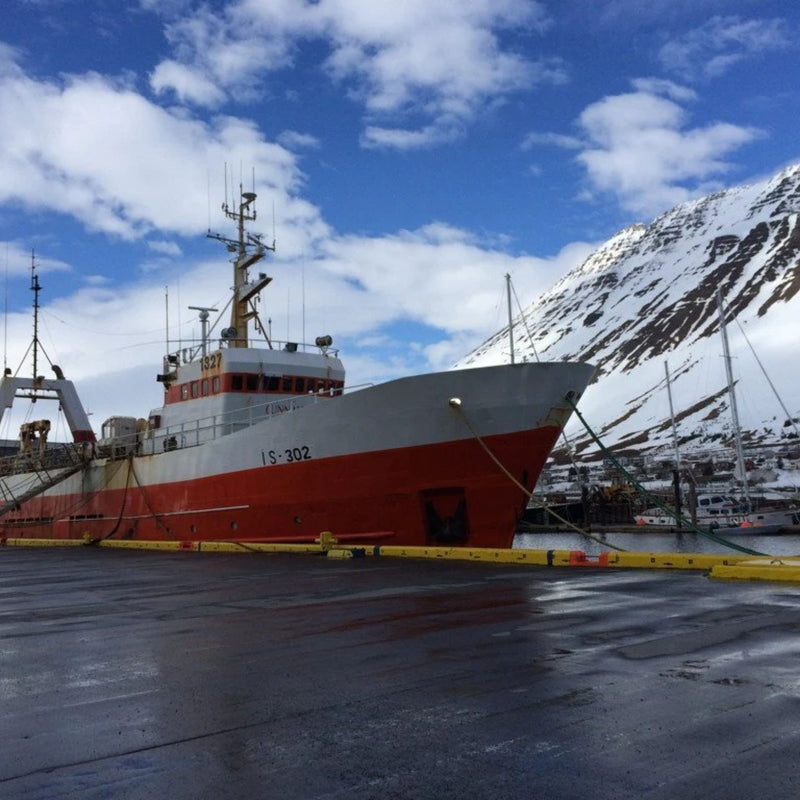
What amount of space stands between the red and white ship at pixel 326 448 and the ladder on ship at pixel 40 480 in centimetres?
346

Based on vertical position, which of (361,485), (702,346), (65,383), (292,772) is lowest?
A: (292,772)

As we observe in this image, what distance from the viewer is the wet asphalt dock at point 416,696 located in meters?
3.76

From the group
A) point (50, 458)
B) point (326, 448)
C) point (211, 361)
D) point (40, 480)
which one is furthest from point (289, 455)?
point (40, 480)

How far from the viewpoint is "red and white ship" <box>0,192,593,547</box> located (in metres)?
17.1

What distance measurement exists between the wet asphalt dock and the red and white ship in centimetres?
713

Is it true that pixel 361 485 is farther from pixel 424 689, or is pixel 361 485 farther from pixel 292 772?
pixel 292 772

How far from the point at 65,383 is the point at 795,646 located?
32932mm

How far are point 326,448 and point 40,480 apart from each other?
720 inches

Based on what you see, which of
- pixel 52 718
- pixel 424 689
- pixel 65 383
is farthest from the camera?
pixel 65 383

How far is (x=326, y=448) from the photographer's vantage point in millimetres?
18203

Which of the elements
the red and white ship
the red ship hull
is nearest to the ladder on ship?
the red and white ship

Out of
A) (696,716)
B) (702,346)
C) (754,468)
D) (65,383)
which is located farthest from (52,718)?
(702,346)

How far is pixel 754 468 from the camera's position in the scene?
282 feet

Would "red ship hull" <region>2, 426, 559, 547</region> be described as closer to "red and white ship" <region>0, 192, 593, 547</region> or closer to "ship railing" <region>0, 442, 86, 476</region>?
"red and white ship" <region>0, 192, 593, 547</region>
